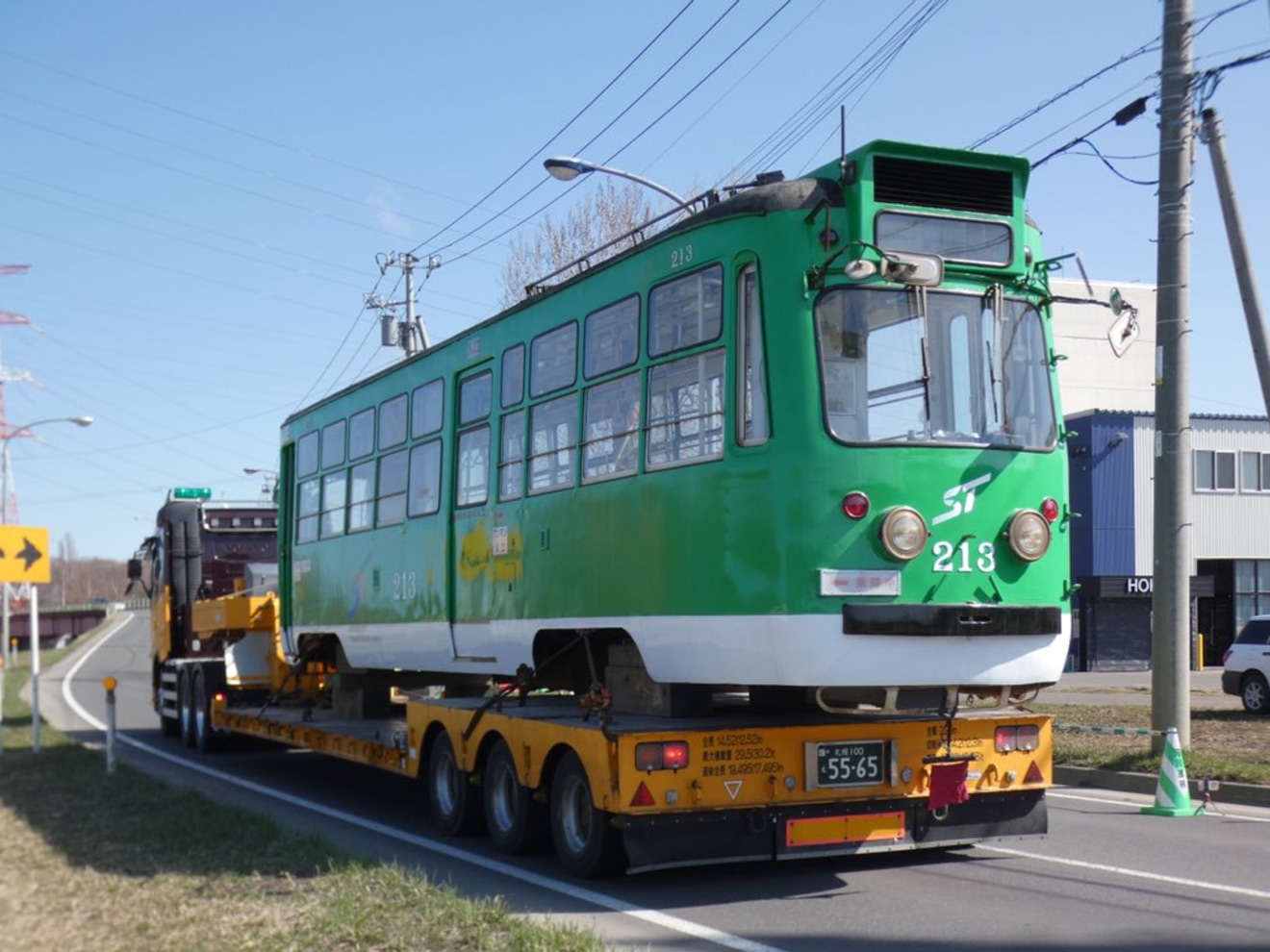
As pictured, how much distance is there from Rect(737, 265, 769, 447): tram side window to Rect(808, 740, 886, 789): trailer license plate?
1977 mm

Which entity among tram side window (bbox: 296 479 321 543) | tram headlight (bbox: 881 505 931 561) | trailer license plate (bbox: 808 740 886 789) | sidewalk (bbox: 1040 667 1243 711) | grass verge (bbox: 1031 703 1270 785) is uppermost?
tram side window (bbox: 296 479 321 543)

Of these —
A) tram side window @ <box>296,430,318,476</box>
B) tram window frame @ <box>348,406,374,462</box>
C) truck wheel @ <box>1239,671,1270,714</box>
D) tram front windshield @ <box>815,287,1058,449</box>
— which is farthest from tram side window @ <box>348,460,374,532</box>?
truck wheel @ <box>1239,671,1270,714</box>

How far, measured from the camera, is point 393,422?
14148 mm

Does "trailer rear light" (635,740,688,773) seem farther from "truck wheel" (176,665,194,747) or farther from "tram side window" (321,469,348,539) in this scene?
"truck wheel" (176,665,194,747)

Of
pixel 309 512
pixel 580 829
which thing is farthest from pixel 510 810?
pixel 309 512

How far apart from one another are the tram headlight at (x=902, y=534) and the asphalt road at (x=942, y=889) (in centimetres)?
200

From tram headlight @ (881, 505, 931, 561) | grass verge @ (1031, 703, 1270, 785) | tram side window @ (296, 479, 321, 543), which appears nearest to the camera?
tram headlight @ (881, 505, 931, 561)

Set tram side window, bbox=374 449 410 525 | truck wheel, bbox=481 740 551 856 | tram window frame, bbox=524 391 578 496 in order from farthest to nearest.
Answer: tram side window, bbox=374 449 410 525 < tram window frame, bbox=524 391 578 496 < truck wheel, bbox=481 740 551 856

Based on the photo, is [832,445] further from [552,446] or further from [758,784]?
[552,446]

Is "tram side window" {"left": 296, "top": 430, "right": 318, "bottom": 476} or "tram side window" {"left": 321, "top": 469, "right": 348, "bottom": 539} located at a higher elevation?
"tram side window" {"left": 296, "top": 430, "right": 318, "bottom": 476}

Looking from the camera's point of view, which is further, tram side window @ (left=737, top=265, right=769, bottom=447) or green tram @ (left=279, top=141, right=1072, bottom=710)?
tram side window @ (left=737, top=265, right=769, bottom=447)

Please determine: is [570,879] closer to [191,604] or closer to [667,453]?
[667,453]

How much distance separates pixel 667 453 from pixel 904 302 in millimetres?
1756

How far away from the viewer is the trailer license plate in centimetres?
902
